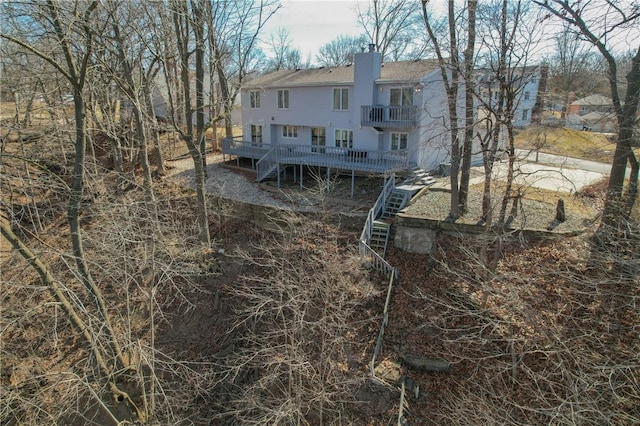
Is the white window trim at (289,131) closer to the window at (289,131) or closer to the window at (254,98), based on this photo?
the window at (289,131)

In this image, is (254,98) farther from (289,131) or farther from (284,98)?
(289,131)

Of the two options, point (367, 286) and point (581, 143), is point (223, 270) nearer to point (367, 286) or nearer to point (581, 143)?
point (367, 286)

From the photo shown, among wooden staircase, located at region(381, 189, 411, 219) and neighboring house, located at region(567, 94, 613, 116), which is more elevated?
neighboring house, located at region(567, 94, 613, 116)

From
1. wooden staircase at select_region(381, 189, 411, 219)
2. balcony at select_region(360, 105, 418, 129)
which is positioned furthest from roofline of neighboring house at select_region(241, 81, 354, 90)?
wooden staircase at select_region(381, 189, 411, 219)

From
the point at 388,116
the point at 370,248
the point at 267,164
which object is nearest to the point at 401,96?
the point at 388,116

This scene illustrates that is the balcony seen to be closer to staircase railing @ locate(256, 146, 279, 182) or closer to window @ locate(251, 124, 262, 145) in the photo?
staircase railing @ locate(256, 146, 279, 182)
